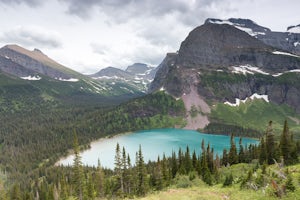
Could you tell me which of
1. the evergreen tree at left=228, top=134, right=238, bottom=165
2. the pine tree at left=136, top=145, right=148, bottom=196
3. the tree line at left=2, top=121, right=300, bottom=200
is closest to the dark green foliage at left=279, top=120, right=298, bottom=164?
the tree line at left=2, top=121, right=300, bottom=200

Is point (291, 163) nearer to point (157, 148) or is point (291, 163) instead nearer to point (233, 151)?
point (233, 151)

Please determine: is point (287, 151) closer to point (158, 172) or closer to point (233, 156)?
point (233, 156)

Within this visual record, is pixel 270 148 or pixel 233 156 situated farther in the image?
pixel 233 156

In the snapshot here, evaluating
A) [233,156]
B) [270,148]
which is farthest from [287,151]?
[233,156]

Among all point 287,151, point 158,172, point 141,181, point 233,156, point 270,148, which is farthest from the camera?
point 233,156

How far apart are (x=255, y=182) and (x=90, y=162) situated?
141244 millimetres

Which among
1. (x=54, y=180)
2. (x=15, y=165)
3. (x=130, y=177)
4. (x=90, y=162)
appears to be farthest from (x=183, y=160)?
(x=15, y=165)

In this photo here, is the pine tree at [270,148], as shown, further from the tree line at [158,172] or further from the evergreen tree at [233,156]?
the evergreen tree at [233,156]

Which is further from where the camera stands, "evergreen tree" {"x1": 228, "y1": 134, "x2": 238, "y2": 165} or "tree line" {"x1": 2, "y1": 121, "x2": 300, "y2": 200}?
"evergreen tree" {"x1": 228, "y1": 134, "x2": 238, "y2": 165}

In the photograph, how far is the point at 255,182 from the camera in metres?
44.2

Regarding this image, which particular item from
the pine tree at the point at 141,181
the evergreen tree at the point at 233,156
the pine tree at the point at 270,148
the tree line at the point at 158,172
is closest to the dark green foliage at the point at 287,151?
the tree line at the point at 158,172

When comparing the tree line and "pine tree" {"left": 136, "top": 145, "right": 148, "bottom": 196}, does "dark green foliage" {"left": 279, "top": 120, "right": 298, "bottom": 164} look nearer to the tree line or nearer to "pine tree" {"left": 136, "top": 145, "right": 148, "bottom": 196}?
the tree line

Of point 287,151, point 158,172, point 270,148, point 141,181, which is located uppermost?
point 287,151

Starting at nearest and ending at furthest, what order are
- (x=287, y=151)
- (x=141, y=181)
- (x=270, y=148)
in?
1. (x=287, y=151)
2. (x=270, y=148)
3. (x=141, y=181)
